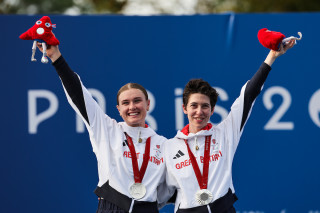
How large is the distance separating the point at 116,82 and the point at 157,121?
1.70 ft

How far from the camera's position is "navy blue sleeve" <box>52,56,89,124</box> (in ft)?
10.8

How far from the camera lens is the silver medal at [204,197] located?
3.28 metres

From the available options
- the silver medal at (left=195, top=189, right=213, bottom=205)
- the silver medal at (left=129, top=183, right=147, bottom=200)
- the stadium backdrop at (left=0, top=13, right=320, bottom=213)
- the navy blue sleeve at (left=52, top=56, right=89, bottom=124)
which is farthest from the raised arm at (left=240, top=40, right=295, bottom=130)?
the stadium backdrop at (left=0, top=13, right=320, bottom=213)

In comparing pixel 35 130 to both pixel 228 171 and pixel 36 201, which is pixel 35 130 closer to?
pixel 36 201

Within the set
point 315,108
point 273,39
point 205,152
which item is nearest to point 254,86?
point 273,39

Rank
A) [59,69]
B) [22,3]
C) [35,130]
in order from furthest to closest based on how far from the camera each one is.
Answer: [22,3] < [35,130] < [59,69]

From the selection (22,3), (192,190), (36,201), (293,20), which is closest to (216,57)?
(293,20)

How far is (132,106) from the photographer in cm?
346

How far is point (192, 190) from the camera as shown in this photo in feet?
11.0

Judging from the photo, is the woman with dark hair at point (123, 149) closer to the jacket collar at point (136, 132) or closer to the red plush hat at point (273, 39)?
the jacket collar at point (136, 132)

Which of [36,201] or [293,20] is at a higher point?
[293,20]

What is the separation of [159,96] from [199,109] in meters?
1.32

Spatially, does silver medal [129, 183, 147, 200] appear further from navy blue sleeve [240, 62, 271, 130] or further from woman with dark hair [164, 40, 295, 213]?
navy blue sleeve [240, 62, 271, 130]

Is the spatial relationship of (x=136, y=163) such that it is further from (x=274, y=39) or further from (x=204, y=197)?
(x=274, y=39)
